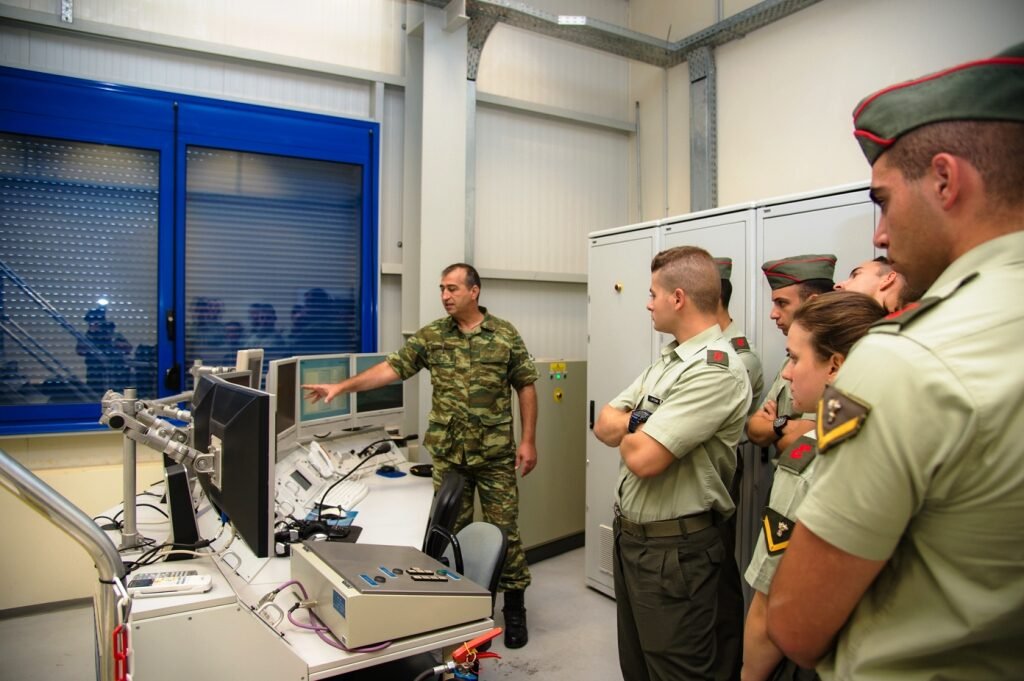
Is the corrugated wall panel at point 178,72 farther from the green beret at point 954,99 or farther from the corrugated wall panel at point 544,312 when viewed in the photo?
the green beret at point 954,99

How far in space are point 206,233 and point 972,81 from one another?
3510 millimetres

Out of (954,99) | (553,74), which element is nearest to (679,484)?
(954,99)

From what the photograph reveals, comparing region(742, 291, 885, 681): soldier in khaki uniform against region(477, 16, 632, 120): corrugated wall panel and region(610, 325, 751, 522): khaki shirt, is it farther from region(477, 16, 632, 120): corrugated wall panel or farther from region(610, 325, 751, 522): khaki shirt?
region(477, 16, 632, 120): corrugated wall panel

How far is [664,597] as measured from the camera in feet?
5.58

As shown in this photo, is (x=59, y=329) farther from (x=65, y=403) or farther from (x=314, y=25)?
(x=314, y=25)

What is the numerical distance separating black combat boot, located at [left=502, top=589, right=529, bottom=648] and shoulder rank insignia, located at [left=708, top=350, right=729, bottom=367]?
168 cm

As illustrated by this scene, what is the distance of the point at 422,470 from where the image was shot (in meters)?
3.03

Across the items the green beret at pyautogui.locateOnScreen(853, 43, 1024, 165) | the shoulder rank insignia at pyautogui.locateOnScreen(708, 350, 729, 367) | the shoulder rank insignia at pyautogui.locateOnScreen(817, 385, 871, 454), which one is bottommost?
the shoulder rank insignia at pyautogui.locateOnScreen(817, 385, 871, 454)

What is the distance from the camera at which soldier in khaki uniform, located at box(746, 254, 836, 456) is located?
6.73 feet

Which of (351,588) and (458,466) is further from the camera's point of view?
(458,466)

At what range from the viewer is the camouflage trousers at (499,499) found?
2.85 meters

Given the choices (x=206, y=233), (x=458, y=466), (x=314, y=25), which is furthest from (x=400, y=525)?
(x=314, y=25)

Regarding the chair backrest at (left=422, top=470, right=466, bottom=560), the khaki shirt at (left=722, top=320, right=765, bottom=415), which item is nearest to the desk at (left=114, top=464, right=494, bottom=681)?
the chair backrest at (left=422, top=470, right=466, bottom=560)

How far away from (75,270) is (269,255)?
3.05 feet
